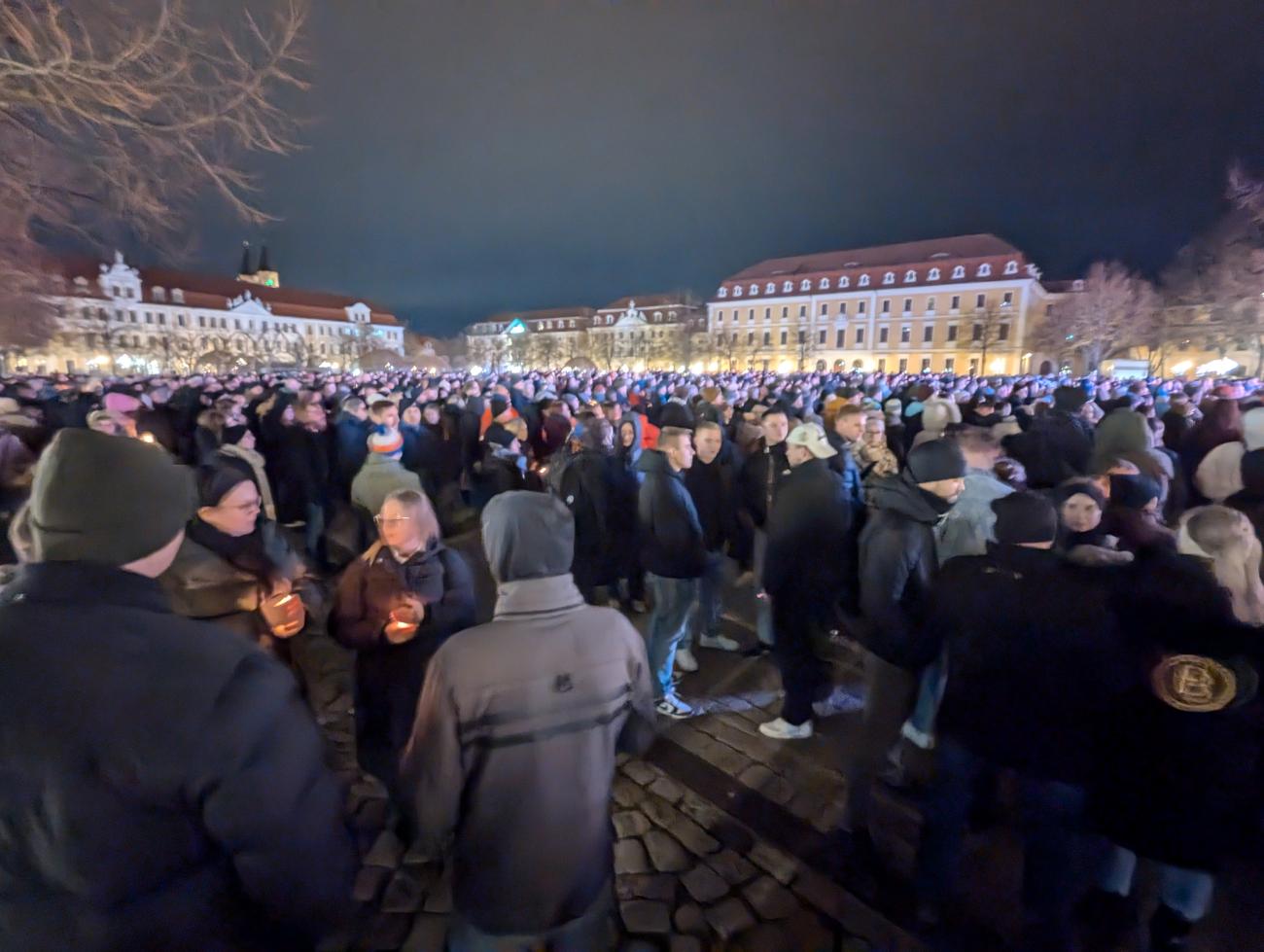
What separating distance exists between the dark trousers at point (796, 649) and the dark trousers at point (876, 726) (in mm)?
533

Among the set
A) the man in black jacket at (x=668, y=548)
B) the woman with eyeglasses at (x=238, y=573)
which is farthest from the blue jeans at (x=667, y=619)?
the woman with eyeglasses at (x=238, y=573)

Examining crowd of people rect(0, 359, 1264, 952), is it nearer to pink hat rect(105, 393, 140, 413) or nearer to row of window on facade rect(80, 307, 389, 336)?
pink hat rect(105, 393, 140, 413)

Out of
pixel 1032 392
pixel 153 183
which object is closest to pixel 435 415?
pixel 153 183

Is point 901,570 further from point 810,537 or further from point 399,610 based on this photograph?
point 399,610

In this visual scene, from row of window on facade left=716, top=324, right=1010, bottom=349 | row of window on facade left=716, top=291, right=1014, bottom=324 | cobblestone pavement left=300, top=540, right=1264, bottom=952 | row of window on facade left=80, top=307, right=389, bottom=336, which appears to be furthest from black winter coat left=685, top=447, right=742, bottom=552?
row of window on facade left=80, top=307, right=389, bottom=336

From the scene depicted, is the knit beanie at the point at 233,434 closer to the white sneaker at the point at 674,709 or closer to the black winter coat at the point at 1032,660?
the white sneaker at the point at 674,709

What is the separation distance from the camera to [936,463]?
3.09 metres

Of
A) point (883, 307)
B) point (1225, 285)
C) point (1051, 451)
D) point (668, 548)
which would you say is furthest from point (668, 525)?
point (883, 307)

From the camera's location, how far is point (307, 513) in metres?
7.38

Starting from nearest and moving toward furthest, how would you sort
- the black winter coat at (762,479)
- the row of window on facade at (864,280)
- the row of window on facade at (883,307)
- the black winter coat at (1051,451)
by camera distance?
the black winter coat at (762,479)
the black winter coat at (1051,451)
the row of window on facade at (883,307)
the row of window on facade at (864,280)

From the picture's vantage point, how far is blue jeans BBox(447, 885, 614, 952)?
187 cm

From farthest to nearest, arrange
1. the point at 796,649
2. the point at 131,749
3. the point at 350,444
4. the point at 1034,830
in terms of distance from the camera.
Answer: the point at 350,444
the point at 796,649
the point at 1034,830
the point at 131,749

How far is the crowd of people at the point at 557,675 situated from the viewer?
1175 millimetres

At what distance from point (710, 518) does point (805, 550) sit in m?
1.88
